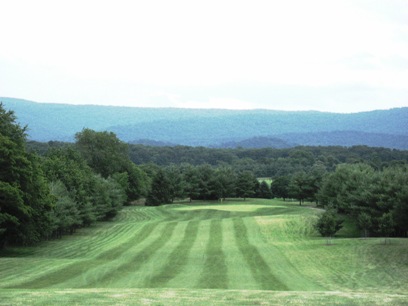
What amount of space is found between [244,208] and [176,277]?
174 feet

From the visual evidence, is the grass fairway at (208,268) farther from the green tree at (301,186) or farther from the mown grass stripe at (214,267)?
the green tree at (301,186)

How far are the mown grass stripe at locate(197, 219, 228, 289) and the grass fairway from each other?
0.06m

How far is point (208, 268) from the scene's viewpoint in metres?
35.0

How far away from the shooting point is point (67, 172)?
61.6m

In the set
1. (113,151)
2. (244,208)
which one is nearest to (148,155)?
(113,151)

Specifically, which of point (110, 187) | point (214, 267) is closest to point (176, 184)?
point (110, 187)

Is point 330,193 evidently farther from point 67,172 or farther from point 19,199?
point 19,199

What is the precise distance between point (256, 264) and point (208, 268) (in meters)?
3.62

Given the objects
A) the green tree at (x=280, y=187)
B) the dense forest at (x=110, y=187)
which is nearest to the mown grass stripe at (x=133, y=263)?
the dense forest at (x=110, y=187)

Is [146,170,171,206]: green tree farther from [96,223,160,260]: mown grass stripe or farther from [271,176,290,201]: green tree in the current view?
[96,223,160,260]: mown grass stripe

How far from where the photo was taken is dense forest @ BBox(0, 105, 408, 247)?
40.2 m

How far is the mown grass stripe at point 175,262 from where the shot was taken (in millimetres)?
29719

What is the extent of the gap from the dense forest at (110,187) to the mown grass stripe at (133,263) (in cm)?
838

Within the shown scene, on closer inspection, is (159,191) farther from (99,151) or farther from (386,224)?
(386,224)
